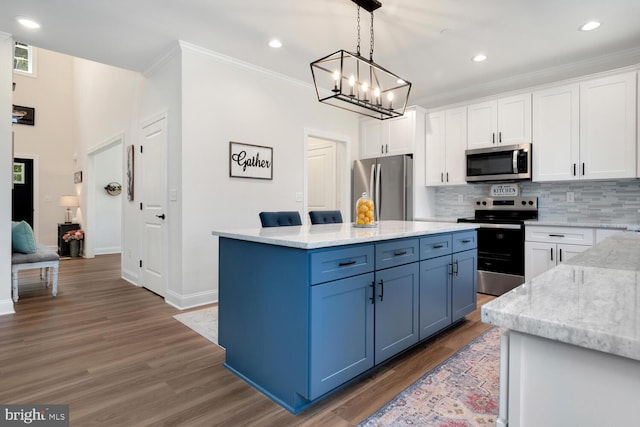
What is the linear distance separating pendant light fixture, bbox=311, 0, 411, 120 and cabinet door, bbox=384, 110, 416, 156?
1.07 feet

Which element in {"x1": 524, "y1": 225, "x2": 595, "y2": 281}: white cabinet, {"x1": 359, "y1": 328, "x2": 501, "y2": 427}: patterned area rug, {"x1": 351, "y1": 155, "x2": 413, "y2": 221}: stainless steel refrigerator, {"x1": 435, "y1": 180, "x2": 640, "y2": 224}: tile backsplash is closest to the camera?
{"x1": 359, "y1": 328, "x2": 501, "y2": 427}: patterned area rug

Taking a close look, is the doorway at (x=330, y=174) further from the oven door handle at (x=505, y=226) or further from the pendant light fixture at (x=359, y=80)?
the oven door handle at (x=505, y=226)

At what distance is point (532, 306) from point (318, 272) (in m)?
1.12

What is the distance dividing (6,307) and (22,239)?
0.91 metres

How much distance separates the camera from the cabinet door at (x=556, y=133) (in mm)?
3721

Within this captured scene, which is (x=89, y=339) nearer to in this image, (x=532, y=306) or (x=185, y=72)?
(x=185, y=72)

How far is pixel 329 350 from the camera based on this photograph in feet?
5.78

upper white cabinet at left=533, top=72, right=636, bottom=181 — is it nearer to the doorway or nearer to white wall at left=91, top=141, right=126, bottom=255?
the doorway

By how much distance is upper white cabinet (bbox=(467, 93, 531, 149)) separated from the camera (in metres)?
→ 4.05

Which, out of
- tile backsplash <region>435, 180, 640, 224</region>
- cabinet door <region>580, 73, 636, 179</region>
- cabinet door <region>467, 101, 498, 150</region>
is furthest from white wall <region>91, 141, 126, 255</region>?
cabinet door <region>580, 73, 636, 179</region>

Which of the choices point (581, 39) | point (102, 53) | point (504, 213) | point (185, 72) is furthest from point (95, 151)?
point (581, 39)

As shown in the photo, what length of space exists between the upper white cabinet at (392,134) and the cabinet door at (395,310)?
2.95 meters

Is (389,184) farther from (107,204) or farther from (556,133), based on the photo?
(107,204)

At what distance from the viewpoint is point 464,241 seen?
9.70ft
